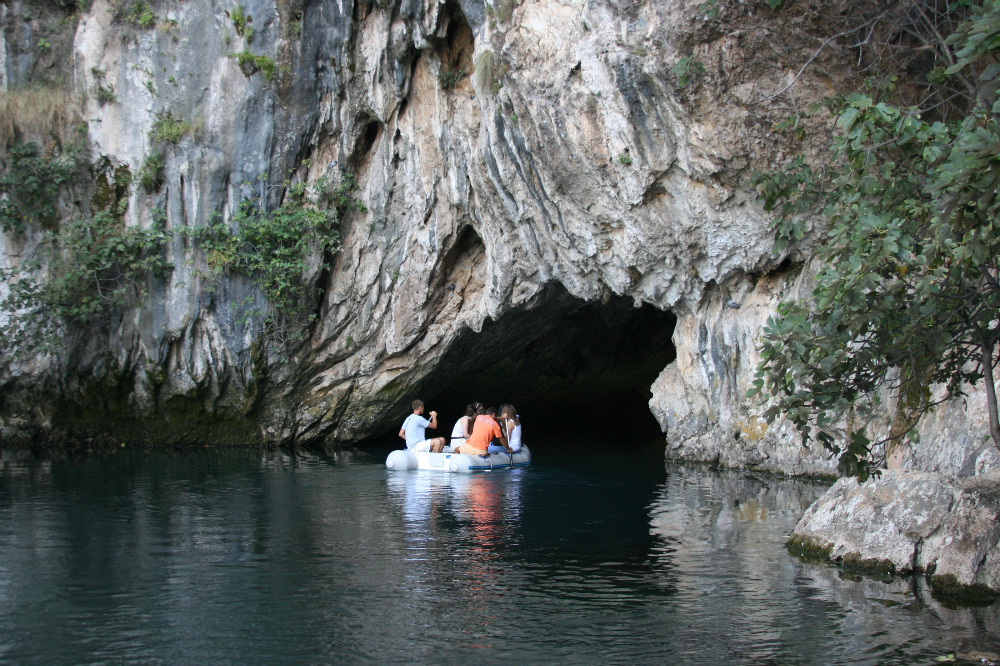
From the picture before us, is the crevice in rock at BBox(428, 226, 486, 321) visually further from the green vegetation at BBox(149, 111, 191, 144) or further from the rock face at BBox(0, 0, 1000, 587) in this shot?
the green vegetation at BBox(149, 111, 191, 144)

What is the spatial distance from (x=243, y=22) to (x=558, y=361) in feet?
37.7

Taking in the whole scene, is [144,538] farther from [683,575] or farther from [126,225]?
[126,225]

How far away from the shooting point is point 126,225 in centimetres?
1878

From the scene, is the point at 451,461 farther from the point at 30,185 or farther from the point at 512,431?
the point at 30,185

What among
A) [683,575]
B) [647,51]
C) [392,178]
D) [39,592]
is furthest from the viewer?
[392,178]

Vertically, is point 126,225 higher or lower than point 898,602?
higher

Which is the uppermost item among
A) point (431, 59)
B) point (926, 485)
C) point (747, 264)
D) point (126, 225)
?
point (431, 59)

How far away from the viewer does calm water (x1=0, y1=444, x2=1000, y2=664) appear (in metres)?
5.75

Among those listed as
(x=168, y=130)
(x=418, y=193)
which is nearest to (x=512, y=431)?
(x=418, y=193)

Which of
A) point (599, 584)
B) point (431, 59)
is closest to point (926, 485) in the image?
point (599, 584)

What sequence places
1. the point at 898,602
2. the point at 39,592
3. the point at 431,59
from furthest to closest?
the point at 431,59
the point at 39,592
the point at 898,602

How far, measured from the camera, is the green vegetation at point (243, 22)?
18.3 metres

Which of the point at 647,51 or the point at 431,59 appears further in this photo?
the point at 431,59

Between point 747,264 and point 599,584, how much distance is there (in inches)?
324
